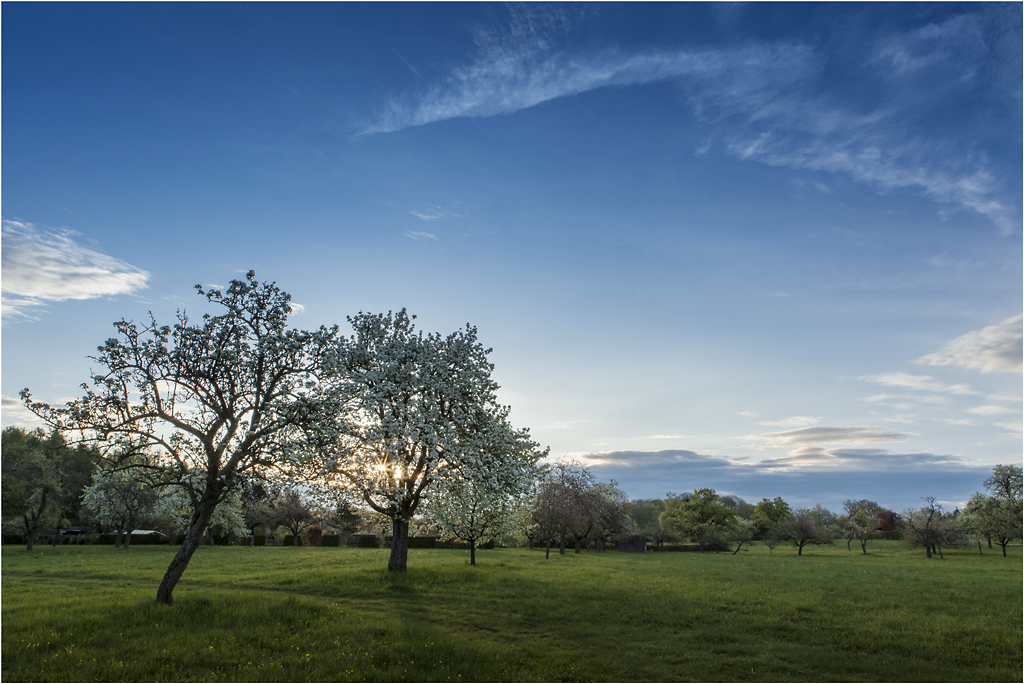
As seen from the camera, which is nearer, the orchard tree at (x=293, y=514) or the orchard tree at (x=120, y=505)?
the orchard tree at (x=120, y=505)

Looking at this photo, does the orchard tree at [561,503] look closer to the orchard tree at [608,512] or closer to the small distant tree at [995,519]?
the orchard tree at [608,512]

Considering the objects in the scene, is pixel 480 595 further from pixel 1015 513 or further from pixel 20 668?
pixel 1015 513

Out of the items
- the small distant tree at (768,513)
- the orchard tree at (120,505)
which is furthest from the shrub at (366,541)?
the small distant tree at (768,513)

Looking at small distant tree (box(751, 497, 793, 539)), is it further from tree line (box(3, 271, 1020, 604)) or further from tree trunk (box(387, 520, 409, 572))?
tree trunk (box(387, 520, 409, 572))

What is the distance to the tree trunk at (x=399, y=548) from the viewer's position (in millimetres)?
32719

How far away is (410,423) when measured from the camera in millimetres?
26578

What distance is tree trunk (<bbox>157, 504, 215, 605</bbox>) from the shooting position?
21594mm

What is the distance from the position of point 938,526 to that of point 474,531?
71.1m

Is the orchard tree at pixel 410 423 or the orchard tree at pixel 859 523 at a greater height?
the orchard tree at pixel 410 423

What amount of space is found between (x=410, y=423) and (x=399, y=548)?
11319 mm

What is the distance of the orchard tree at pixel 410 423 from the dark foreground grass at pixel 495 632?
18.3ft

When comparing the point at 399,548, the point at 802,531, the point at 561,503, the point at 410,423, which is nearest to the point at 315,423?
the point at 410,423

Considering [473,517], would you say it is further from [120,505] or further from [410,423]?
[120,505]

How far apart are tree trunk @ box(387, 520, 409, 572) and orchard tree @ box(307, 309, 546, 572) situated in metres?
0.09
